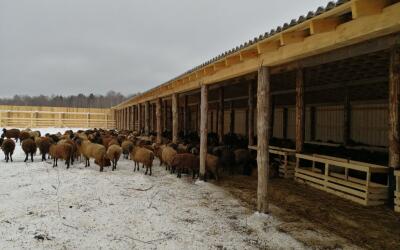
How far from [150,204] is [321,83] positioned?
11131 millimetres

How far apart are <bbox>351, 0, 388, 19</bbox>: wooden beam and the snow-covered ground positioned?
361 centimetres

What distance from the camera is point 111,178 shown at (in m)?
10.2

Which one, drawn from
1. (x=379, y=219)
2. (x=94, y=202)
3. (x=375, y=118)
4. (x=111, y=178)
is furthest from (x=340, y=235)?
(x=375, y=118)

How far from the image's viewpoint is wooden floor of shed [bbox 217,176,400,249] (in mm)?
5207

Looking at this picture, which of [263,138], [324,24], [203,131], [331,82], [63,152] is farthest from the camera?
[331,82]

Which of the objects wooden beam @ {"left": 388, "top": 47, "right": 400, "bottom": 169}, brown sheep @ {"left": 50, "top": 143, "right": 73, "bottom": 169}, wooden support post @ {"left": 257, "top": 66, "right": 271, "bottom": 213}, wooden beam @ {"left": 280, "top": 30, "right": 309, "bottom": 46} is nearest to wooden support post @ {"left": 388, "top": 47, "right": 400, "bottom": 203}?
wooden beam @ {"left": 388, "top": 47, "right": 400, "bottom": 169}

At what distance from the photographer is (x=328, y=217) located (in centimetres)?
648

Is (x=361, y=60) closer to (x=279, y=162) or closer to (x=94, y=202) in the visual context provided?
(x=279, y=162)

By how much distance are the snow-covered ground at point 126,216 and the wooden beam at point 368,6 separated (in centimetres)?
361

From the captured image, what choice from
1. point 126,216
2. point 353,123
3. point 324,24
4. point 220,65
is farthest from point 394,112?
point 353,123

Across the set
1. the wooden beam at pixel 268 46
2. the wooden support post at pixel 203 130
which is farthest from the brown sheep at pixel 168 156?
the wooden beam at pixel 268 46

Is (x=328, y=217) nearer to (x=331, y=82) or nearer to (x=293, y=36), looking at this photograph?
(x=293, y=36)

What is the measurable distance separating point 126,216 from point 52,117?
42.5m

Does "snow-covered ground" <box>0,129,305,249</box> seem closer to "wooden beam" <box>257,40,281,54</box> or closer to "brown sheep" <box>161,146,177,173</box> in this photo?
"brown sheep" <box>161,146,177,173</box>
